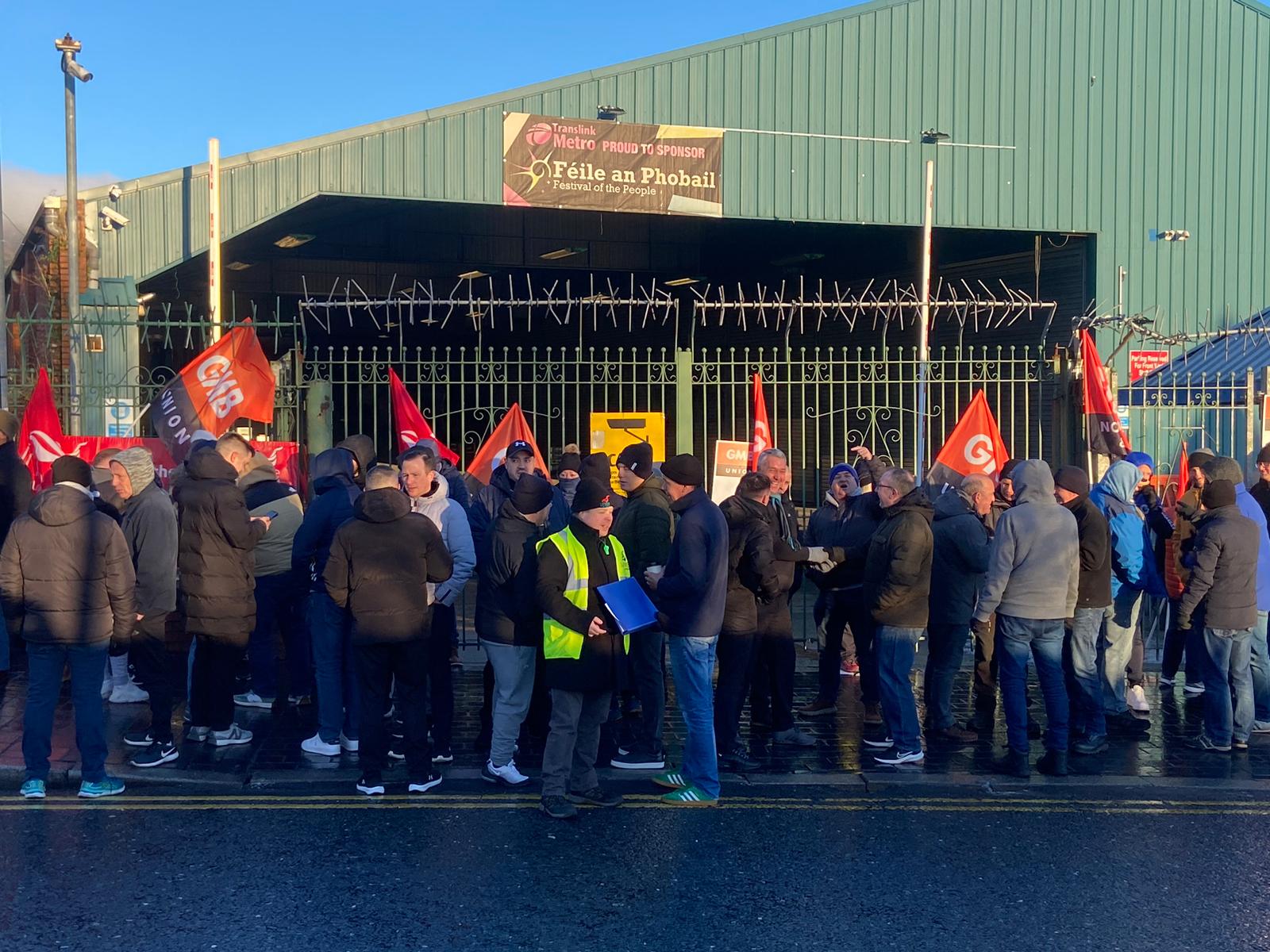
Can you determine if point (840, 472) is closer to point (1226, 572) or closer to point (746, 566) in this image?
point (746, 566)

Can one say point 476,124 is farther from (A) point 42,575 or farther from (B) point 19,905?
(B) point 19,905

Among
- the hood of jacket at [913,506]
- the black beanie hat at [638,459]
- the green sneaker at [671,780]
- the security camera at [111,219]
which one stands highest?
the security camera at [111,219]

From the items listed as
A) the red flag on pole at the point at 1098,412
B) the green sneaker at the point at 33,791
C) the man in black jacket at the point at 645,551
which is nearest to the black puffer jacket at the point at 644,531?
the man in black jacket at the point at 645,551

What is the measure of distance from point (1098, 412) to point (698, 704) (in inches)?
249

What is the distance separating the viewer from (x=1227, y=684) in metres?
7.84

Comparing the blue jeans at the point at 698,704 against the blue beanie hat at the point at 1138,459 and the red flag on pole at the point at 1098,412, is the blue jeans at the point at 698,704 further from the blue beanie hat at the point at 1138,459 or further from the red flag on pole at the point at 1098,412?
the red flag on pole at the point at 1098,412

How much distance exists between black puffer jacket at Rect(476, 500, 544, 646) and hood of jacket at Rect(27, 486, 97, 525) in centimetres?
212

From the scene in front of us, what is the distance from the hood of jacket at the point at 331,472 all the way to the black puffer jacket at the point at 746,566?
7.89 ft

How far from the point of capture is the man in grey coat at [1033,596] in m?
7.23

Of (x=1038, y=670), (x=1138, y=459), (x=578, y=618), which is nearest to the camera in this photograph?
(x=578, y=618)

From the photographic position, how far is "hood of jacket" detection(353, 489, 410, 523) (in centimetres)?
652

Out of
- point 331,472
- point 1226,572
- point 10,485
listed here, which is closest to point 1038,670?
point 1226,572

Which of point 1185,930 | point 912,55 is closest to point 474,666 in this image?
point 1185,930

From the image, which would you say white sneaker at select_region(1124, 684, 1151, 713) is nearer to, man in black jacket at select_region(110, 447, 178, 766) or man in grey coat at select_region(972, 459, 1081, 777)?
man in grey coat at select_region(972, 459, 1081, 777)
